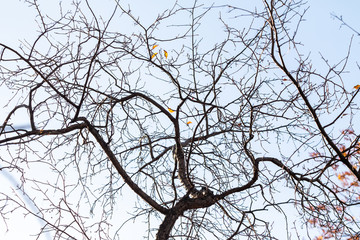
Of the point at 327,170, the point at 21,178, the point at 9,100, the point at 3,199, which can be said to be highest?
the point at 9,100

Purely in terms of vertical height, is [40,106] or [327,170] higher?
[40,106]

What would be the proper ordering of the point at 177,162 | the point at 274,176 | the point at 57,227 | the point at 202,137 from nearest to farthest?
the point at 57,227
the point at 274,176
the point at 177,162
the point at 202,137

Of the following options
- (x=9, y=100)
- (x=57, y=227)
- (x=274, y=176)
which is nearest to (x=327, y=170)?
(x=274, y=176)

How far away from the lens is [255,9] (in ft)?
12.2

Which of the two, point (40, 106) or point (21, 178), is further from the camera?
point (40, 106)

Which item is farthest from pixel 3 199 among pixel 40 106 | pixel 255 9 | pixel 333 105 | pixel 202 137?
pixel 333 105

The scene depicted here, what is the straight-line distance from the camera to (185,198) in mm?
3967

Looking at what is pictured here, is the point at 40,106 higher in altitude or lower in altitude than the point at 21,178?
higher

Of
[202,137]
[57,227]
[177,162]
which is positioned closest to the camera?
[57,227]

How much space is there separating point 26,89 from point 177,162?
1518mm

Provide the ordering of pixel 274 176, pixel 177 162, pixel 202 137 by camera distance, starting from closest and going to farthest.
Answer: pixel 274 176, pixel 177 162, pixel 202 137

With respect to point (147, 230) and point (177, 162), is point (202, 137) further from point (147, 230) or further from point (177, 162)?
point (147, 230)

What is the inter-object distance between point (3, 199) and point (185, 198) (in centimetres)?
148

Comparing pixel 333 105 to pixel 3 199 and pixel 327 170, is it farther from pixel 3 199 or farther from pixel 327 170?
pixel 3 199
